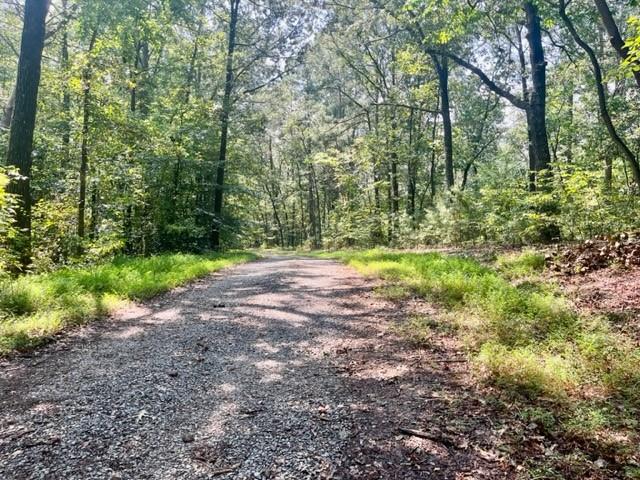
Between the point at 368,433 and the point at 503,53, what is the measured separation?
16832 millimetres

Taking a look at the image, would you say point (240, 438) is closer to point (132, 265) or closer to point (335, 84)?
point (132, 265)

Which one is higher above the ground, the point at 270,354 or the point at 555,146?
the point at 555,146

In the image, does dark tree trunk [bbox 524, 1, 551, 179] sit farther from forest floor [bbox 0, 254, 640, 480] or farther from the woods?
forest floor [bbox 0, 254, 640, 480]

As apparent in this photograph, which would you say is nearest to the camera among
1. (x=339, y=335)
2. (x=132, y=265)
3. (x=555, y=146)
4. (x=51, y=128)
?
(x=339, y=335)

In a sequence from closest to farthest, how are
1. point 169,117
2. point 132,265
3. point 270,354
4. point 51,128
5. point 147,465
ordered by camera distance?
point 147,465 → point 270,354 → point 132,265 → point 51,128 → point 169,117

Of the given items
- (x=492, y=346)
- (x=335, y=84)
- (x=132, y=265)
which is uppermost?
(x=335, y=84)

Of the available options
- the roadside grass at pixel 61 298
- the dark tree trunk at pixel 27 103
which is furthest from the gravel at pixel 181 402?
the dark tree trunk at pixel 27 103

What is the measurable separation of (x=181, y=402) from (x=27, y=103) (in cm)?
702

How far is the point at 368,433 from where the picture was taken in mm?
2510

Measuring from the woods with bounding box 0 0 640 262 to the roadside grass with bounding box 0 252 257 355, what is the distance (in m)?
0.62

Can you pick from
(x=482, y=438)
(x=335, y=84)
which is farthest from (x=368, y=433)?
(x=335, y=84)

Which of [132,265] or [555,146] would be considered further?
[555,146]

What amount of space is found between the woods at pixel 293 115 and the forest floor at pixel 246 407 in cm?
288

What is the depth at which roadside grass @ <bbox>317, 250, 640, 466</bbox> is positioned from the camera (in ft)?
8.21
